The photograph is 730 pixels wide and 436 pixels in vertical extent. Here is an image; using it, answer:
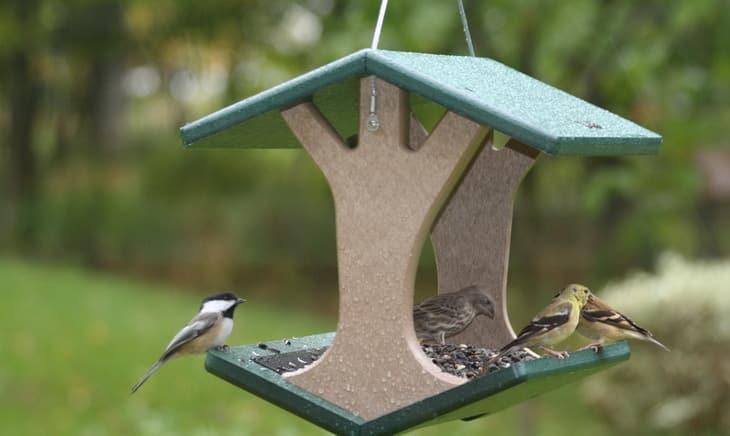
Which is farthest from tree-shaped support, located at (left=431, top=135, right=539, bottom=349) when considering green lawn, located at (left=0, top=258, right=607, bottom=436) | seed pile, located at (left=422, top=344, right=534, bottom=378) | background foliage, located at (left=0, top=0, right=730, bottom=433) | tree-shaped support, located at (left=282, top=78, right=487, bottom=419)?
background foliage, located at (left=0, top=0, right=730, bottom=433)

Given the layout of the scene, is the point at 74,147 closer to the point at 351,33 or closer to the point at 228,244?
the point at 228,244

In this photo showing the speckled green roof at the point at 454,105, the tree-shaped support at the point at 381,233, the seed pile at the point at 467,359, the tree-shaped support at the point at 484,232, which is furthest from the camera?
the tree-shaped support at the point at 484,232

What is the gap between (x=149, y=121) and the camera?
75.1ft

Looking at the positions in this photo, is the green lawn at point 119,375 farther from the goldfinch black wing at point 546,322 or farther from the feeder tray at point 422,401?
the feeder tray at point 422,401

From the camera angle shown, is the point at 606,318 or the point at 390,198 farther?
the point at 606,318

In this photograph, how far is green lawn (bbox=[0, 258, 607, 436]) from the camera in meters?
8.38

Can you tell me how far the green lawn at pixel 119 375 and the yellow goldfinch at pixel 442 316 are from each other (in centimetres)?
356

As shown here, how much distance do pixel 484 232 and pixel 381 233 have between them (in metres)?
0.90

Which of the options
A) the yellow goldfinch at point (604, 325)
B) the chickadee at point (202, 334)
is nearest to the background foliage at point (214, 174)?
the yellow goldfinch at point (604, 325)

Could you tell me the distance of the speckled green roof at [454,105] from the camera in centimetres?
269

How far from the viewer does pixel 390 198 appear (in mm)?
2951

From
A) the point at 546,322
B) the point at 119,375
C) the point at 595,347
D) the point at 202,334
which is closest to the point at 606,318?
the point at 595,347

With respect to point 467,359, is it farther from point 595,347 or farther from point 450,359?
point 595,347

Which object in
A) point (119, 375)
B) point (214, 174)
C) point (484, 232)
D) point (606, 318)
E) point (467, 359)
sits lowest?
point (119, 375)
